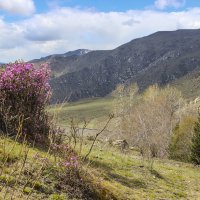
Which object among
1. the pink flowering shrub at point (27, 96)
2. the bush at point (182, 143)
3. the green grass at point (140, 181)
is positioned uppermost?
the pink flowering shrub at point (27, 96)

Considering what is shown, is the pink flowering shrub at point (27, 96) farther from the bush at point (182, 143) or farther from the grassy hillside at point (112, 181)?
the bush at point (182, 143)

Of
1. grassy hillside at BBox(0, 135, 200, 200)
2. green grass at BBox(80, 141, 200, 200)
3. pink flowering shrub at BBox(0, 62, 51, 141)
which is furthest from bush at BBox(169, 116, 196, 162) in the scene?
pink flowering shrub at BBox(0, 62, 51, 141)

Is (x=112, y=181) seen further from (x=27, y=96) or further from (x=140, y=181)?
(x=27, y=96)

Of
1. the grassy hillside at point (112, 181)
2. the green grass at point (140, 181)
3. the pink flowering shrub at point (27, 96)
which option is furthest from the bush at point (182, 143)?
the pink flowering shrub at point (27, 96)

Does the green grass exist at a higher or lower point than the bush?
higher

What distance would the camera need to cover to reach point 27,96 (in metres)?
15.7

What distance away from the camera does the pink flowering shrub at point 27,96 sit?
15422 mm

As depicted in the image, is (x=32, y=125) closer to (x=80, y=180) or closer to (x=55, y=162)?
(x=55, y=162)

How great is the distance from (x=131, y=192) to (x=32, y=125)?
521cm

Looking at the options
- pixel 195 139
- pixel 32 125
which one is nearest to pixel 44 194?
pixel 32 125

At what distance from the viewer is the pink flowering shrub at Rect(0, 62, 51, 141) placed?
15422mm

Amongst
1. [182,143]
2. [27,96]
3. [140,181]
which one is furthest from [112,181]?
[182,143]

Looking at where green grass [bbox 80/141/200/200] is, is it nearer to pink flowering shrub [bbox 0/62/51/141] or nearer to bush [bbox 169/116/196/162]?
pink flowering shrub [bbox 0/62/51/141]

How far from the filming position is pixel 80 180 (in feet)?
36.6
